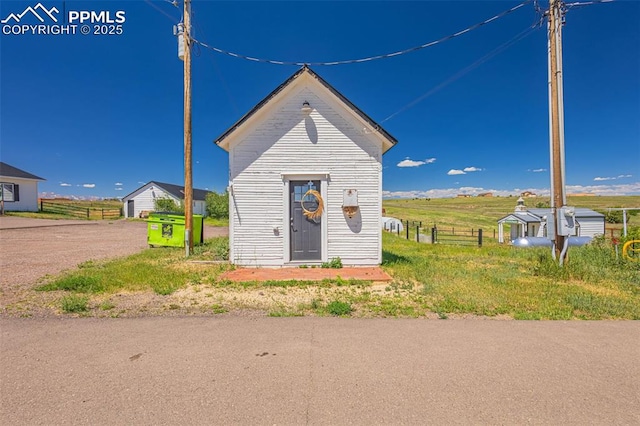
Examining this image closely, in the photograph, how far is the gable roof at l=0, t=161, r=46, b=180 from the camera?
27.0 meters

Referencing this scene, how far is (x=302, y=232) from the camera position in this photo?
8430 millimetres

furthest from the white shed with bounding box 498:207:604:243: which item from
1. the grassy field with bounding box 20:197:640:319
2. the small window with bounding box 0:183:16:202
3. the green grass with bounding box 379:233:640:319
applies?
the small window with bounding box 0:183:16:202

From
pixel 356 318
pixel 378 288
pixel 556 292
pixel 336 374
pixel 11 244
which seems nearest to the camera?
pixel 336 374

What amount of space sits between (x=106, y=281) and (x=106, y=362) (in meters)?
3.89

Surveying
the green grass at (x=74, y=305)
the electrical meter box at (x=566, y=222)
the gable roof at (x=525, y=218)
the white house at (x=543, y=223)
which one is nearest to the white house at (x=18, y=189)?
the green grass at (x=74, y=305)

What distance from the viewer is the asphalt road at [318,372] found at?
237 cm

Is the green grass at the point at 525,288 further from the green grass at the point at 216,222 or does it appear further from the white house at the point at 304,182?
the green grass at the point at 216,222

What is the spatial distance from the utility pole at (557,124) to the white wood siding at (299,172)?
457 centimetres

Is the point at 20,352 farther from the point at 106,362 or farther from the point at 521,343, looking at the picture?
the point at 521,343

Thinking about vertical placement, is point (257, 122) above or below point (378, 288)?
above

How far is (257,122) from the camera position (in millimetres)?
8312

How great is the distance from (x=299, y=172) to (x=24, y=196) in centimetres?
3492

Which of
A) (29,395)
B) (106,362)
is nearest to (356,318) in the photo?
(106,362)

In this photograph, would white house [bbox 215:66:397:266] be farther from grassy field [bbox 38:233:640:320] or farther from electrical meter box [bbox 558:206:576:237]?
electrical meter box [bbox 558:206:576:237]
